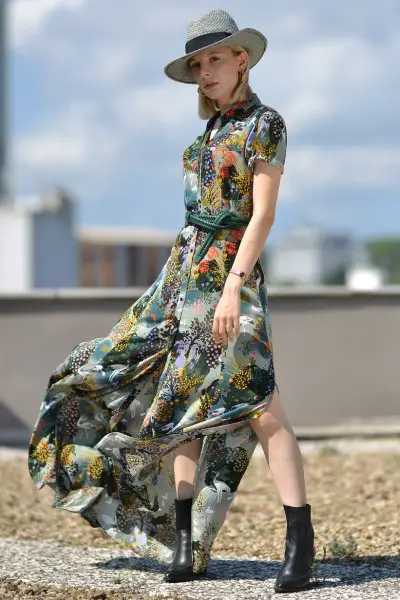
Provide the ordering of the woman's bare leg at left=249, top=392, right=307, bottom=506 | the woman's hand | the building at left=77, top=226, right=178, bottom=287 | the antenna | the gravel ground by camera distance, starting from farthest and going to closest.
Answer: the antenna
the building at left=77, top=226, right=178, bottom=287
the gravel ground
the woman's bare leg at left=249, top=392, right=307, bottom=506
the woman's hand

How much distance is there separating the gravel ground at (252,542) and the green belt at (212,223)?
1244 millimetres

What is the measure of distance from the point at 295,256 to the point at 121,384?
10027 cm

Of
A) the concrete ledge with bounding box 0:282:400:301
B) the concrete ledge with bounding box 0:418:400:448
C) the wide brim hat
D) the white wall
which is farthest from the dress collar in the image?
the white wall

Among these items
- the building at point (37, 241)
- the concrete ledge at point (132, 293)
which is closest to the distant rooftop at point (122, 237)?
the building at point (37, 241)

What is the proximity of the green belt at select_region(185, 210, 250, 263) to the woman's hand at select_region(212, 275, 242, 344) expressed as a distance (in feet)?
0.67

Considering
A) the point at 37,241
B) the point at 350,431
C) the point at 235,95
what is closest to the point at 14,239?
the point at 37,241

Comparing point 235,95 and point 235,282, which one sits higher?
point 235,95

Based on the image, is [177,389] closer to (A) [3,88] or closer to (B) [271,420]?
(B) [271,420]

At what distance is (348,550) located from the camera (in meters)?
5.34

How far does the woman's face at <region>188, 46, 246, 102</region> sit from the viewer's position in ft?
14.2

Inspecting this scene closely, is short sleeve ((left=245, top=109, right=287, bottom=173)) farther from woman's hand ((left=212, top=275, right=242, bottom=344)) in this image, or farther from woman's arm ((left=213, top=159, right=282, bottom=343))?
woman's hand ((left=212, top=275, right=242, bottom=344))

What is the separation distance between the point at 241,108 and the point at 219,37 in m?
0.26

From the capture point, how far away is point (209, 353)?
430 centimetres

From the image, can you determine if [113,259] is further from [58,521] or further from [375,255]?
[375,255]
